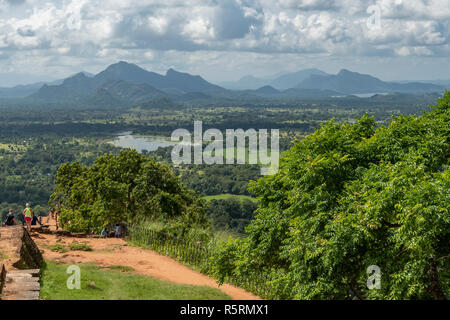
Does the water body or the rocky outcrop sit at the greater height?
the rocky outcrop

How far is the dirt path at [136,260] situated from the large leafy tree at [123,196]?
4.34 m

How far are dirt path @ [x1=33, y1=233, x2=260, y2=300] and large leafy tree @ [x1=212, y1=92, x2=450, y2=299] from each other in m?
0.80

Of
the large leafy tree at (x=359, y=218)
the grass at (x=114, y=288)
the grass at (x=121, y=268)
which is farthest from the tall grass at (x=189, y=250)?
the grass at (x=121, y=268)

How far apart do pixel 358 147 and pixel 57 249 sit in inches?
417

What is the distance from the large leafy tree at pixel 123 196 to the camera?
2217 centimetres

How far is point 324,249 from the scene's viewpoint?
928 cm

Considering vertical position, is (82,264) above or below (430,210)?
below

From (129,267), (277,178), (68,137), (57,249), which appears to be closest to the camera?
(277,178)


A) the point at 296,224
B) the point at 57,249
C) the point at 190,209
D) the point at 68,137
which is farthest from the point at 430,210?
the point at 68,137

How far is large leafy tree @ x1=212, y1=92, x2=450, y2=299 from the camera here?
8391 mm

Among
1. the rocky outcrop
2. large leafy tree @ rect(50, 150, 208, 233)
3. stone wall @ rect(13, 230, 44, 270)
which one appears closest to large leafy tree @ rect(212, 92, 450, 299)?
stone wall @ rect(13, 230, 44, 270)

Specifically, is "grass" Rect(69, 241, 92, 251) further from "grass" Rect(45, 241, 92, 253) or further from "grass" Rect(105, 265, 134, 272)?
"grass" Rect(105, 265, 134, 272)

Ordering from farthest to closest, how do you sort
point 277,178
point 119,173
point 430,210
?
point 119,173
point 277,178
point 430,210

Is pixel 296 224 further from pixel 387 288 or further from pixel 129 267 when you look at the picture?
pixel 129 267
